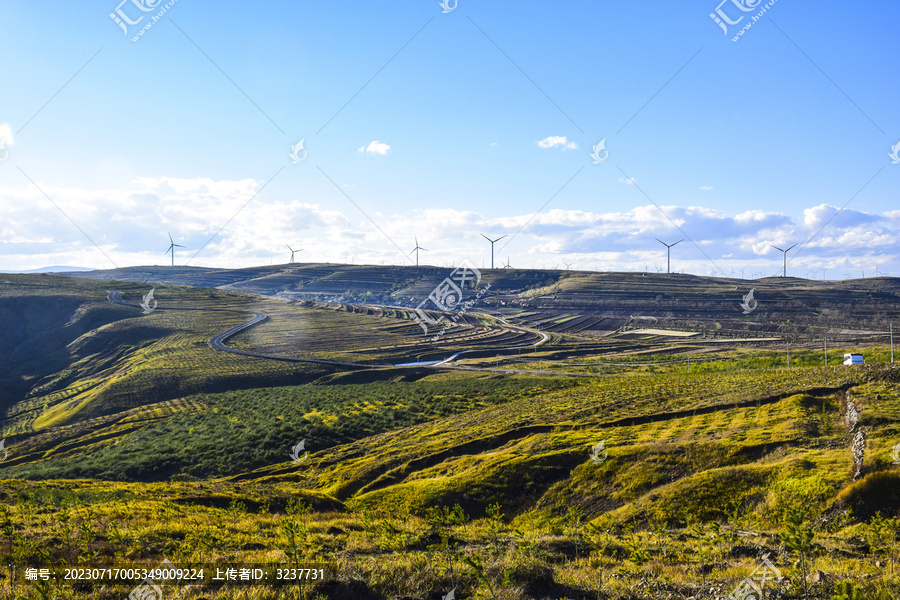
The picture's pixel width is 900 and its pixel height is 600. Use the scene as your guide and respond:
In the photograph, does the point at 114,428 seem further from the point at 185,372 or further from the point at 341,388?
the point at 341,388

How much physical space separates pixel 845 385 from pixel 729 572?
4384 centimetres

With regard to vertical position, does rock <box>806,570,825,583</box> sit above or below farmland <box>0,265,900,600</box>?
above

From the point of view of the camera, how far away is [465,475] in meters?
40.1

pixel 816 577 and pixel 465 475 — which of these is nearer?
pixel 816 577

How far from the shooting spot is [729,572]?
16.8m

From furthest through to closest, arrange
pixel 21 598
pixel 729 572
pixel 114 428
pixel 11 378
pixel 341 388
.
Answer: pixel 11 378 < pixel 341 388 < pixel 114 428 < pixel 729 572 < pixel 21 598

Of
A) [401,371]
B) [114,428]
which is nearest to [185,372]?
[114,428]

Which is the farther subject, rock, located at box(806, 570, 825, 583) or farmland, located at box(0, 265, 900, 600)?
farmland, located at box(0, 265, 900, 600)

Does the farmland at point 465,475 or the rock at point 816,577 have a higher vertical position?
the rock at point 816,577

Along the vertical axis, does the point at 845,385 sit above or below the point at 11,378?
above

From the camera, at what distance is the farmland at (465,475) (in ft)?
56.2

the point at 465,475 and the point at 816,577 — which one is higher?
the point at 816,577

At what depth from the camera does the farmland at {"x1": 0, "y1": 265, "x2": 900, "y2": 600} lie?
17.1 m

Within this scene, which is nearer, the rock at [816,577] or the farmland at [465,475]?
the rock at [816,577]
